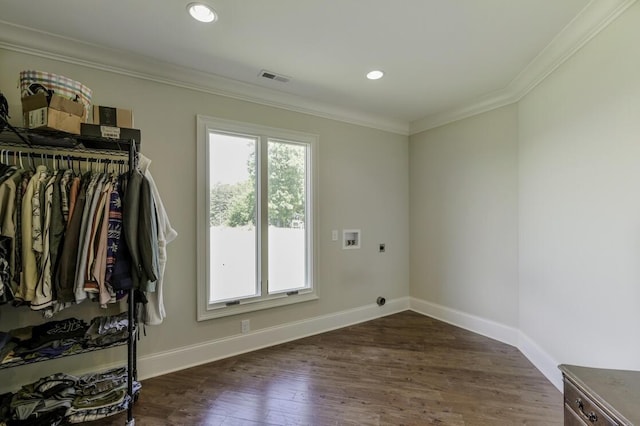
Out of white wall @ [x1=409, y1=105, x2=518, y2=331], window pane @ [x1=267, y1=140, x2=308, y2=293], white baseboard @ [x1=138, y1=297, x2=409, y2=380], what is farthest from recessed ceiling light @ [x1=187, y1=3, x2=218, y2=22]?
white wall @ [x1=409, y1=105, x2=518, y2=331]

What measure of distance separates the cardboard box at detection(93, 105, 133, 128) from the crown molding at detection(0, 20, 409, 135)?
1.91 feet

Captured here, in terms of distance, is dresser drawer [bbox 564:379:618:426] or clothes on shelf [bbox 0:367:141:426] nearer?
dresser drawer [bbox 564:379:618:426]

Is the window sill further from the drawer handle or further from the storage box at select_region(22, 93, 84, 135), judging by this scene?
the drawer handle

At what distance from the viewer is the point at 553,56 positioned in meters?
2.27

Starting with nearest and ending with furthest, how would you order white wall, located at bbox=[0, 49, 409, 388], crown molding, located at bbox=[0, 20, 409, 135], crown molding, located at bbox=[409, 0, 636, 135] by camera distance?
crown molding, located at bbox=[409, 0, 636, 135], crown molding, located at bbox=[0, 20, 409, 135], white wall, located at bbox=[0, 49, 409, 388]

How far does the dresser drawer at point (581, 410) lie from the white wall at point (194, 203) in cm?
240

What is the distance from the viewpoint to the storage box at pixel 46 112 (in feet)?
5.48

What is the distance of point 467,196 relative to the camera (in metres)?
3.50

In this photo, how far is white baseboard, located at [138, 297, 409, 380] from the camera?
Answer: 247cm

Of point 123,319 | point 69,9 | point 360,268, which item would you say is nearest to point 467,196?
point 360,268

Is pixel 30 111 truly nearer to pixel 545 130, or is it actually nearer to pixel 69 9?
pixel 69 9

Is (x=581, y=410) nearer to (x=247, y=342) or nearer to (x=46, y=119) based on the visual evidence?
(x=247, y=342)

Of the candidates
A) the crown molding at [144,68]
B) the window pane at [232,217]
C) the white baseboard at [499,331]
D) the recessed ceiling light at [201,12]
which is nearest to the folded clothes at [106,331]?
the window pane at [232,217]

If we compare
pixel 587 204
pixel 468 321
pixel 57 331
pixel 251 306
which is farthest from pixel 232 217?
pixel 468 321
